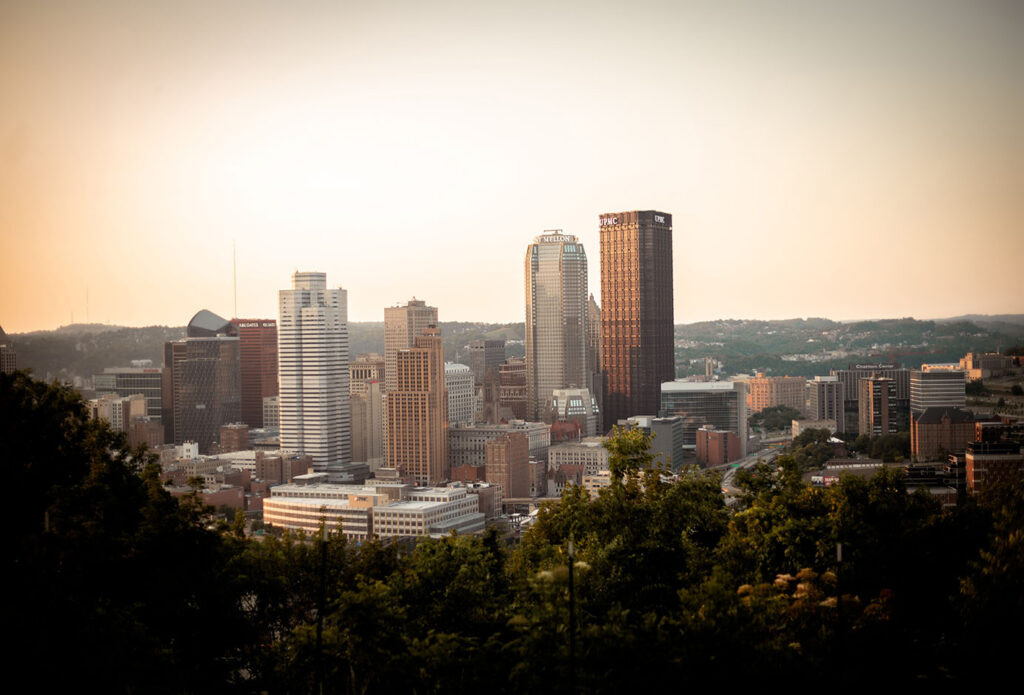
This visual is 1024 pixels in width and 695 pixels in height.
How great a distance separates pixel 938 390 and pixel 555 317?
110ft

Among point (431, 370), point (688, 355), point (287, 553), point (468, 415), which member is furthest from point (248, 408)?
point (287, 553)

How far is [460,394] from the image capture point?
60406 mm

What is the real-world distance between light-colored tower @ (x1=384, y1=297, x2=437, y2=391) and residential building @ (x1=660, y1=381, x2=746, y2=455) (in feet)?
64.5

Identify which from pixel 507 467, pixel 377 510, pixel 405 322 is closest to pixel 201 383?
pixel 405 322

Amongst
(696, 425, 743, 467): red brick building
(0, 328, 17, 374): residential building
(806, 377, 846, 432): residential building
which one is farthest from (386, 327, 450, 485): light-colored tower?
(0, 328, 17, 374): residential building

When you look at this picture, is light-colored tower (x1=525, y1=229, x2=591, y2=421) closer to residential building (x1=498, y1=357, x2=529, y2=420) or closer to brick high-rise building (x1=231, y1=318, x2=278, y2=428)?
residential building (x1=498, y1=357, x2=529, y2=420)

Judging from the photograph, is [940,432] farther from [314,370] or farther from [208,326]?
[208,326]

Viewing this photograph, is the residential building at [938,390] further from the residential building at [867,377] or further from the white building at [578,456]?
the white building at [578,456]

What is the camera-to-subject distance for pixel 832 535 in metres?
8.99

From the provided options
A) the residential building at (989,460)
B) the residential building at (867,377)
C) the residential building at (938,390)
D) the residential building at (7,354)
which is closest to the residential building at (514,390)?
the residential building at (867,377)

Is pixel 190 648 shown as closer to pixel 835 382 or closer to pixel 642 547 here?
pixel 642 547

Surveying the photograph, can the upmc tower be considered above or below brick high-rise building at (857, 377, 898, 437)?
above

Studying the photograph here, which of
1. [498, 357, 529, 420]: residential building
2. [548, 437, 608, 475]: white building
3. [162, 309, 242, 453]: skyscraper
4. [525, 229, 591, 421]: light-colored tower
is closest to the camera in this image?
[548, 437, 608, 475]: white building

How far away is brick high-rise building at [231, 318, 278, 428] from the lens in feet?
202
